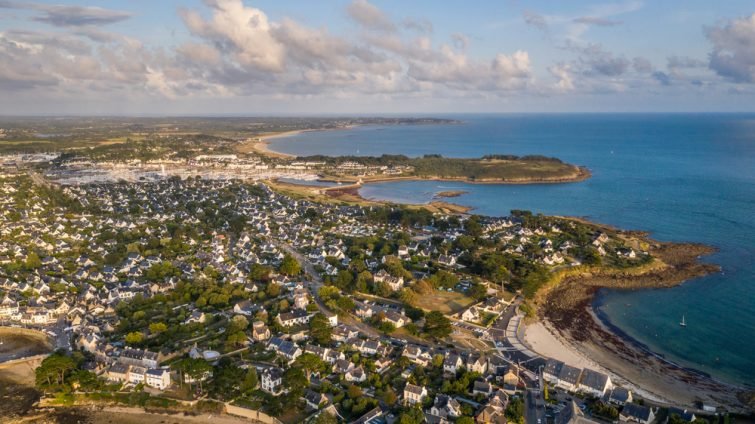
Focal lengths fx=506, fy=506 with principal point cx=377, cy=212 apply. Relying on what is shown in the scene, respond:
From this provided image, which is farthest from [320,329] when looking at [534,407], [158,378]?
[534,407]

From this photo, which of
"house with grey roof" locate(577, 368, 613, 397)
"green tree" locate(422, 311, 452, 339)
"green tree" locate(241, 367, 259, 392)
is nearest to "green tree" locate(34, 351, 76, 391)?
"green tree" locate(241, 367, 259, 392)

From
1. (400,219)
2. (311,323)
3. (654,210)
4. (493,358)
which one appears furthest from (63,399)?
(654,210)

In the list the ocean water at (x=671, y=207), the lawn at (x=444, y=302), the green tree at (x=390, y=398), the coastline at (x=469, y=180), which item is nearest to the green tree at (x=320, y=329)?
the green tree at (x=390, y=398)

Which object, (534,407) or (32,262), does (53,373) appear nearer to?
(32,262)

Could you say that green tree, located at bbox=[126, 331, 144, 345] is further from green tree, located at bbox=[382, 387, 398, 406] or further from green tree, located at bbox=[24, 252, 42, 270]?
green tree, located at bbox=[24, 252, 42, 270]

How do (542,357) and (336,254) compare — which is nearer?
(542,357)

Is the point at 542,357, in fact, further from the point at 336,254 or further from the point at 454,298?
the point at 336,254
